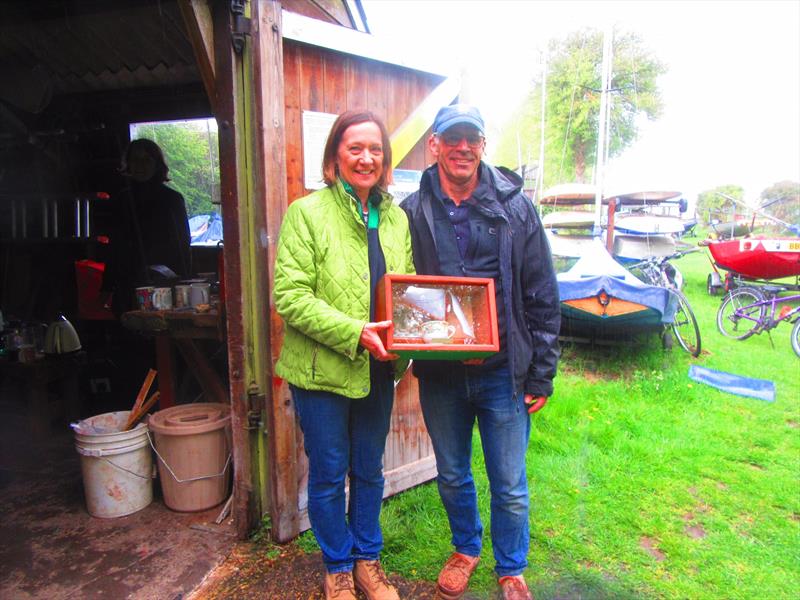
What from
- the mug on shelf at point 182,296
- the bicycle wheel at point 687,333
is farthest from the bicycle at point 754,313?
the mug on shelf at point 182,296

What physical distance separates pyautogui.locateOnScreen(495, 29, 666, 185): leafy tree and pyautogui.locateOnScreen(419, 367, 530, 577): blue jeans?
22.3 metres

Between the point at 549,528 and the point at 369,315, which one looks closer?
the point at 369,315

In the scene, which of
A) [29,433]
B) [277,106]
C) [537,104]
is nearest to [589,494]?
[277,106]

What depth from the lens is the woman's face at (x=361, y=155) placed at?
6.40ft

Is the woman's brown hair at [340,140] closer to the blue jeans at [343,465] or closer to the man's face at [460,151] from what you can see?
the man's face at [460,151]

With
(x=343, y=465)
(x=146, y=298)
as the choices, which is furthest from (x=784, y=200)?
(x=343, y=465)

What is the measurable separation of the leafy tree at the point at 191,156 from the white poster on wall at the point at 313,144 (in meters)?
3.88

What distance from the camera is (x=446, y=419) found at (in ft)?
7.13

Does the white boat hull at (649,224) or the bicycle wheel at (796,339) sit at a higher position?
the white boat hull at (649,224)

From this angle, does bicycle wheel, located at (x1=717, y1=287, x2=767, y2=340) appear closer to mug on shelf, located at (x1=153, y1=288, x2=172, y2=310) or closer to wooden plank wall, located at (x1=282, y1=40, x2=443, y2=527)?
wooden plank wall, located at (x1=282, y1=40, x2=443, y2=527)

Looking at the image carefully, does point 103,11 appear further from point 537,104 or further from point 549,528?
point 537,104

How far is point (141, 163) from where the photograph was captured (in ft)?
16.9

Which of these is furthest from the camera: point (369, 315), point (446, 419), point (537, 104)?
point (537, 104)

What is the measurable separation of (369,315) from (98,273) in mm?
3629
